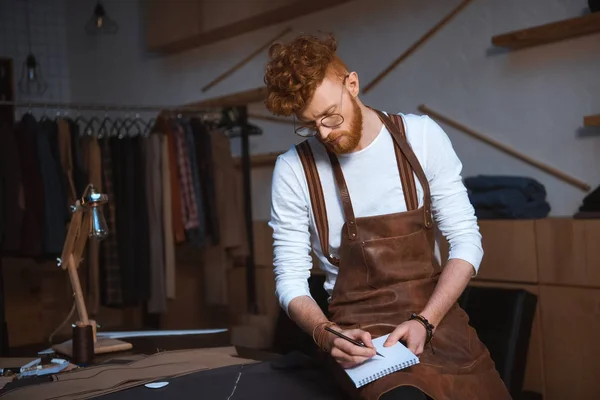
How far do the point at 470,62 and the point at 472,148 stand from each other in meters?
0.46

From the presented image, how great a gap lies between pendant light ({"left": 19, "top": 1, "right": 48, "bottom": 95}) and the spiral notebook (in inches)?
244

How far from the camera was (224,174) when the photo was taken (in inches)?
189

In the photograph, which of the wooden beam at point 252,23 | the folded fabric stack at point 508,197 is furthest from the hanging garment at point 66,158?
the folded fabric stack at point 508,197

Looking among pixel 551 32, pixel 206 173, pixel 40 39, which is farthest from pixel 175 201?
pixel 40 39

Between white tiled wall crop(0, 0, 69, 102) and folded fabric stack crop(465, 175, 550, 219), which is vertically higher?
white tiled wall crop(0, 0, 69, 102)

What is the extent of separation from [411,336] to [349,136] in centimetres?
52

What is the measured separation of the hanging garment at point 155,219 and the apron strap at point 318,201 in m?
2.77

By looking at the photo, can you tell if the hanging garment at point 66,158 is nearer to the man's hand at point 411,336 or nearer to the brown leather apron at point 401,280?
the brown leather apron at point 401,280

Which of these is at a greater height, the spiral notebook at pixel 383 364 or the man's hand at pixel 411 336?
the man's hand at pixel 411 336

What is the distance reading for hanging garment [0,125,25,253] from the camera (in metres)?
4.12

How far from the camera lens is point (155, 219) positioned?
4613mm

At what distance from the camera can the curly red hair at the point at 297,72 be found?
71.8 inches

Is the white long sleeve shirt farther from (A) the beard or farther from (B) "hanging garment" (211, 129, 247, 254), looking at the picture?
(B) "hanging garment" (211, 129, 247, 254)

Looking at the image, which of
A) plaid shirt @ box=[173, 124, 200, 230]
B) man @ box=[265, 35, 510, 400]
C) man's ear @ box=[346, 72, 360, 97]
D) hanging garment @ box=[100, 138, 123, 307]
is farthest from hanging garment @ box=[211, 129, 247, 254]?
man's ear @ box=[346, 72, 360, 97]
